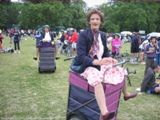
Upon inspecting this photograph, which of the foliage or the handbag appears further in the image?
the foliage

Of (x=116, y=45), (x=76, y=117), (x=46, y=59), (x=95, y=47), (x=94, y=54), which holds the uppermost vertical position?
(x=95, y=47)

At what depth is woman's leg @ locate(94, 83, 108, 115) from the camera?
3.03 m

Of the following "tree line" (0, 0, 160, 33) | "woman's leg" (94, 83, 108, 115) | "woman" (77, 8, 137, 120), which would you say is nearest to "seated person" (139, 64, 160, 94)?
"woman" (77, 8, 137, 120)

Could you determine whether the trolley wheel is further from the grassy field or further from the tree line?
the tree line

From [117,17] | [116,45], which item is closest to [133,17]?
[117,17]

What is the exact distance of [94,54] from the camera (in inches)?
136

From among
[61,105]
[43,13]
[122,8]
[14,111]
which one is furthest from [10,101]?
[122,8]

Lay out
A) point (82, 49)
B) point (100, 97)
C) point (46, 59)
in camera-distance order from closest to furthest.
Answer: point (100, 97)
point (82, 49)
point (46, 59)

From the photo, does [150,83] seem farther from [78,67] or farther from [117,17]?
[117,17]

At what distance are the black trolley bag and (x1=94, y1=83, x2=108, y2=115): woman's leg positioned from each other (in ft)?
17.7

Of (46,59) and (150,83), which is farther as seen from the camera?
(46,59)

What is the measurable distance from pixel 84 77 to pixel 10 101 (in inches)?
114

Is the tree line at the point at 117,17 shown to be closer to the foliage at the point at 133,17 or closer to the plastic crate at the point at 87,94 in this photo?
the foliage at the point at 133,17

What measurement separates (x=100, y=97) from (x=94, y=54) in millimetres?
788
